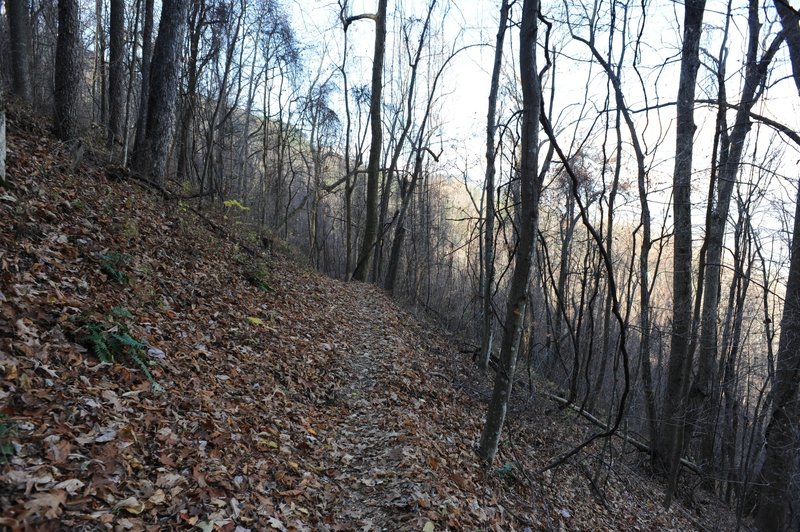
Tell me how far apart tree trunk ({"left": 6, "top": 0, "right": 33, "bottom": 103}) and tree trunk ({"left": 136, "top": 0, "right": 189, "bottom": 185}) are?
2.87 m

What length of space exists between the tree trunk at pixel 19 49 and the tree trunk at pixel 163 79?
287 cm

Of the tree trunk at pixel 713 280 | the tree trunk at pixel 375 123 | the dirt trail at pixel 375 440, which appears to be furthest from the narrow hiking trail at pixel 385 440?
the tree trunk at pixel 375 123

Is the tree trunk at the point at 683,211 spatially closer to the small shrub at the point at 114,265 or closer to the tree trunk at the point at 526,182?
the tree trunk at the point at 526,182

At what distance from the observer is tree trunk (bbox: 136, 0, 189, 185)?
328 inches

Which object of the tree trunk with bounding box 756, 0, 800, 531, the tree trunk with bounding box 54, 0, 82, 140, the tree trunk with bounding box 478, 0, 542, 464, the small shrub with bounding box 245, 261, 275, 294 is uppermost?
the tree trunk with bounding box 54, 0, 82, 140

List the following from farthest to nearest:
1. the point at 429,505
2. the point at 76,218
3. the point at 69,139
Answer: the point at 69,139 → the point at 76,218 → the point at 429,505

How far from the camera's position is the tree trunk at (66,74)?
7.39 meters

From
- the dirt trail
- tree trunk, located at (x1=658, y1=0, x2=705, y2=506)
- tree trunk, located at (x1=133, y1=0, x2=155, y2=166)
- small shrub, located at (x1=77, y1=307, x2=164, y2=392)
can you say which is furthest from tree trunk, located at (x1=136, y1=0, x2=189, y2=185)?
tree trunk, located at (x1=658, y1=0, x2=705, y2=506)

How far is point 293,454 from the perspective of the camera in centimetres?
453

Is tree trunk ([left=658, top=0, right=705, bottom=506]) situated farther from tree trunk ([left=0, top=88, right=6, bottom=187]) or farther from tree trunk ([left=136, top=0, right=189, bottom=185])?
tree trunk ([left=0, top=88, right=6, bottom=187])

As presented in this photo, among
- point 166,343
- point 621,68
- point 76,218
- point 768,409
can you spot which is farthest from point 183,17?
point 768,409

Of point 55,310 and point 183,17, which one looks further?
point 183,17

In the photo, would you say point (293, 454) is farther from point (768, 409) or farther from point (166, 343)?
point (768, 409)

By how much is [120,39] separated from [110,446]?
10329mm
